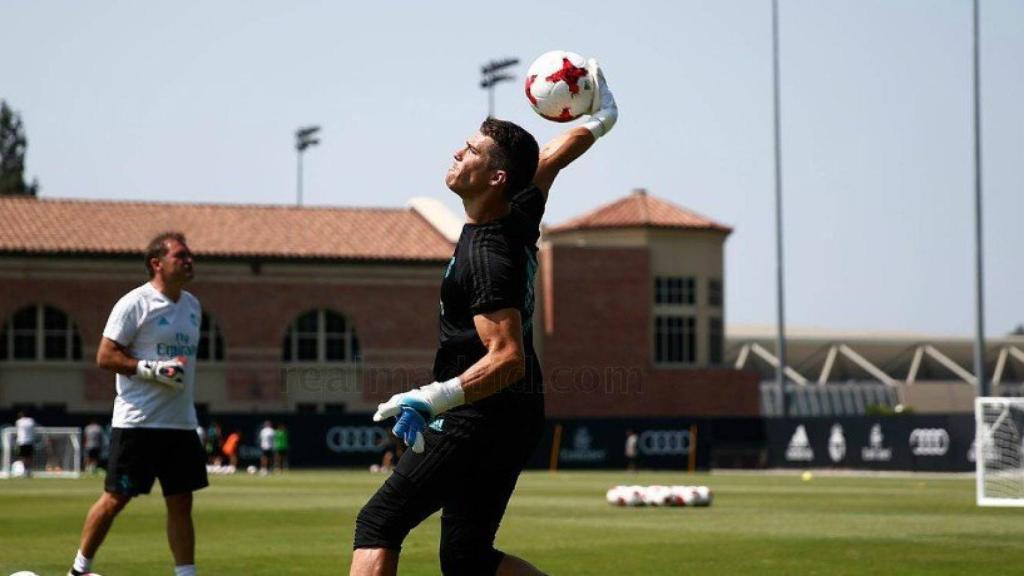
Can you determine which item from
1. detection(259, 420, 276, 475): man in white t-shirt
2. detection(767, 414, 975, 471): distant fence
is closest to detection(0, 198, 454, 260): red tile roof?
detection(259, 420, 276, 475): man in white t-shirt

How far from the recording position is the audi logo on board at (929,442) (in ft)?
162

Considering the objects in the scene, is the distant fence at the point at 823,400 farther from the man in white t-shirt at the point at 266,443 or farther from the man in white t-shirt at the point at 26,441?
the man in white t-shirt at the point at 26,441

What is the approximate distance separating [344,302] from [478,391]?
199ft

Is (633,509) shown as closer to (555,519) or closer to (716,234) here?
(555,519)

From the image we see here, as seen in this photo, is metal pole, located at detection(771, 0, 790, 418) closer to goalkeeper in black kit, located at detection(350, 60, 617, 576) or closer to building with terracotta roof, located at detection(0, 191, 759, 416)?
building with terracotta roof, located at detection(0, 191, 759, 416)

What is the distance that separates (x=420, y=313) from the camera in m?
67.8

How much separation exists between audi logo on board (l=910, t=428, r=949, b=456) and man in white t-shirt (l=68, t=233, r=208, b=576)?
135 ft

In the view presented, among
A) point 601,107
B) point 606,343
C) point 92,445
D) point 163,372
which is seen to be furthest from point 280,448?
point 601,107

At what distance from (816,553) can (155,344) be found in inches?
248

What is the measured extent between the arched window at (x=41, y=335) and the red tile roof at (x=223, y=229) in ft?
7.65

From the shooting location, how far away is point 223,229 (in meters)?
68.2


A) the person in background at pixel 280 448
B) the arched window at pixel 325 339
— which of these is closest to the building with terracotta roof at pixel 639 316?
the arched window at pixel 325 339

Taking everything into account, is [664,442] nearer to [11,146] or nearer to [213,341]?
[213,341]

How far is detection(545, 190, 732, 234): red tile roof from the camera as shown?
241ft
